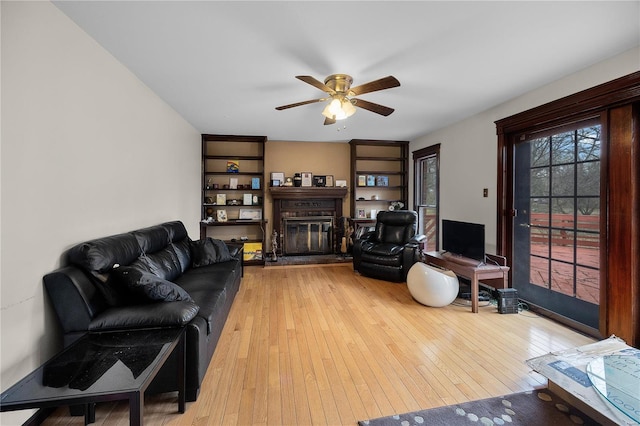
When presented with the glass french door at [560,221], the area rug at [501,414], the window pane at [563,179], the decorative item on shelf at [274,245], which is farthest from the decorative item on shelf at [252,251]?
the window pane at [563,179]

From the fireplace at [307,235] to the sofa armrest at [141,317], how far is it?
3.73 m

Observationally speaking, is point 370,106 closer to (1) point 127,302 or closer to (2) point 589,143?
(2) point 589,143

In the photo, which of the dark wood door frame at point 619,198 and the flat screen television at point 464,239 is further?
the flat screen television at point 464,239

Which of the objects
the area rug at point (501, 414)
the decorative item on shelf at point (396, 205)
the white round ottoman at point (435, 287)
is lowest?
the area rug at point (501, 414)

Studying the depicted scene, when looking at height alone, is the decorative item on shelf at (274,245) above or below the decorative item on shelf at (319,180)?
below

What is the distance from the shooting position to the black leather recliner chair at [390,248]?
3.95 meters

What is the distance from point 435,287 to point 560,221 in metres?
1.47

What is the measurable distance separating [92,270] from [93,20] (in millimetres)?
1684

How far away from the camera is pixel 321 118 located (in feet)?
13.0

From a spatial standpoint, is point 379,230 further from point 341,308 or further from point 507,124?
point 507,124

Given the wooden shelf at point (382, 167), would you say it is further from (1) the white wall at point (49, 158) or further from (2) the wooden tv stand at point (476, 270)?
(1) the white wall at point (49, 158)

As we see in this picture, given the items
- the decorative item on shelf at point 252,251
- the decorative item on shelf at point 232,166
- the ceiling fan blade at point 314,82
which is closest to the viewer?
the ceiling fan blade at point 314,82

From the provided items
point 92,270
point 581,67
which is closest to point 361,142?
point 581,67

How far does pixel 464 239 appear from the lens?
11.0 ft
